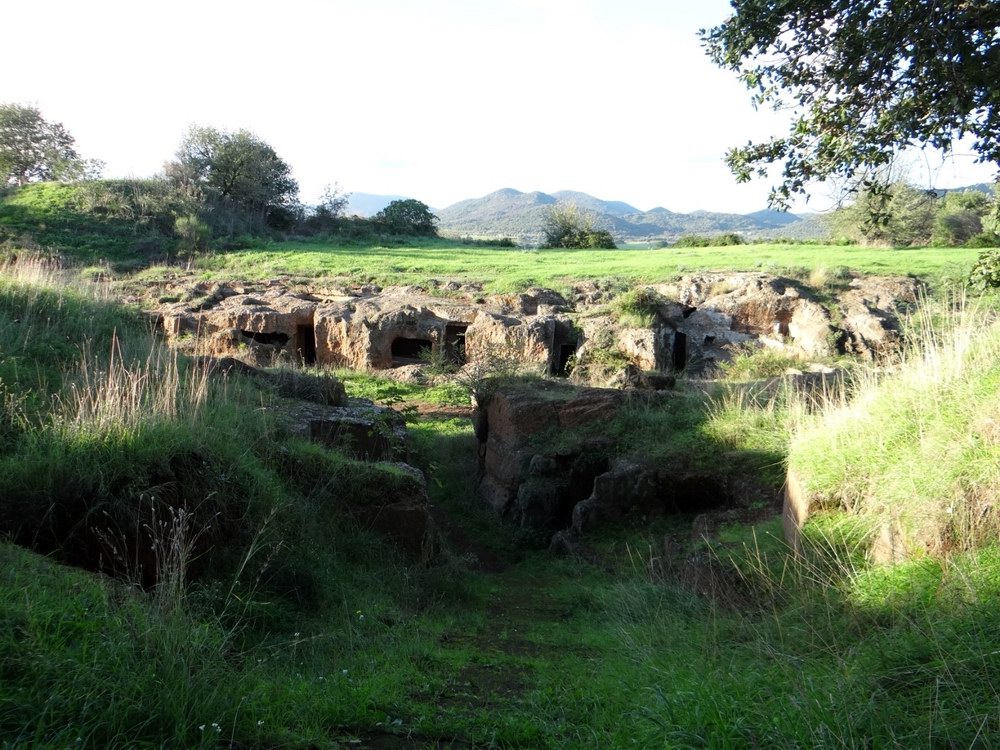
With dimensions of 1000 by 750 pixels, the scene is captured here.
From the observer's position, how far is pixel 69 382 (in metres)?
7.46

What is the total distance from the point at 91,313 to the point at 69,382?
10.2 feet

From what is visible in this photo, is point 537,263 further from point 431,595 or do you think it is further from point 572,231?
point 431,595

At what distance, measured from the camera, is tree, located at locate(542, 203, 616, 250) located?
159ft

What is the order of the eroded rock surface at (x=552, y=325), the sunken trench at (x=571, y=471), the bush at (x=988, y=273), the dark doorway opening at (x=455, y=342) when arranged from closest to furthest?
the bush at (x=988, y=273)
the sunken trench at (x=571, y=471)
the eroded rock surface at (x=552, y=325)
the dark doorway opening at (x=455, y=342)

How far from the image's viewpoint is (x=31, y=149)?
4456 centimetres

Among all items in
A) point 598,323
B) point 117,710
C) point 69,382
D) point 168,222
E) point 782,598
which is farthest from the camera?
point 168,222

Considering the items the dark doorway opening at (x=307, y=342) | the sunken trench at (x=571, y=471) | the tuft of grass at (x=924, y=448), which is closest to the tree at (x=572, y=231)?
the dark doorway opening at (x=307, y=342)

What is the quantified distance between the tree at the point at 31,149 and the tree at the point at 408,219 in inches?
643

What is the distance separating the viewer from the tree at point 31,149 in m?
43.1

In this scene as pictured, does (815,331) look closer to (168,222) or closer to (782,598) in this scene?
(782,598)

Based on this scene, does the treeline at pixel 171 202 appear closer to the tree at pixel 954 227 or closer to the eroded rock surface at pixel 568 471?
the eroded rock surface at pixel 568 471

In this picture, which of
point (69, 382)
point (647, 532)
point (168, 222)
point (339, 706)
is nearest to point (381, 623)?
point (339, 706)

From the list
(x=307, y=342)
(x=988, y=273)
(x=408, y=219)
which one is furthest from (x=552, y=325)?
(x=408, y=219)

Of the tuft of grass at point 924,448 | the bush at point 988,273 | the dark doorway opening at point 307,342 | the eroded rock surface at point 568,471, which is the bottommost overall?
the eroded rock surface at point 568,471
